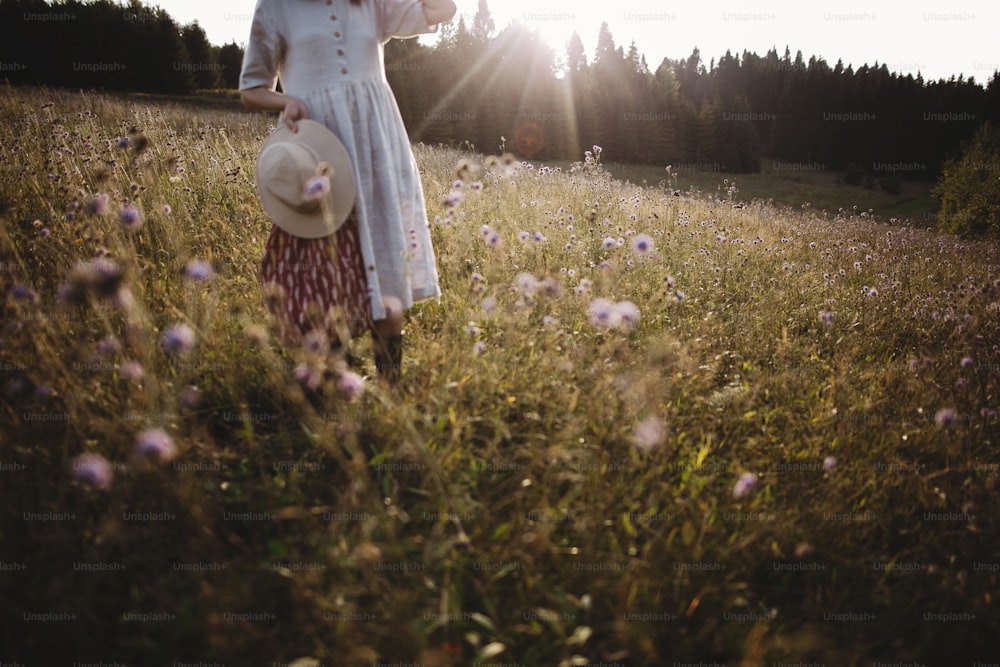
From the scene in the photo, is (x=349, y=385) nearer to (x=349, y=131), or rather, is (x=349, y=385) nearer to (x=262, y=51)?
(x=349, y=131)

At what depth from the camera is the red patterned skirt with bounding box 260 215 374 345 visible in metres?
2.15

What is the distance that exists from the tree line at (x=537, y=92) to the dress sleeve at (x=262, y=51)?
933 inches

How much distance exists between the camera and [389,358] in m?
2.22

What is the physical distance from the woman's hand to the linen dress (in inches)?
3.1

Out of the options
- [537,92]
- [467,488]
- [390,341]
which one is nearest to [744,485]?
[467,488]

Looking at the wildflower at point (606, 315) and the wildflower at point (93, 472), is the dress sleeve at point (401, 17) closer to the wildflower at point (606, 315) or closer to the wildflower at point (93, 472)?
the wildflower at point (606, 315)

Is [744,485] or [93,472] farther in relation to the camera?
[744,485]

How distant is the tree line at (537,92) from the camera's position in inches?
1234

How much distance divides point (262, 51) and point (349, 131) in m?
0.55

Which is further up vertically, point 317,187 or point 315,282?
point 317,187

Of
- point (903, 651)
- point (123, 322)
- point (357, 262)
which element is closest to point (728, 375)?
point (903, 651)

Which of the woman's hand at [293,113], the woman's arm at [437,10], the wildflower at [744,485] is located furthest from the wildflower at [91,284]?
the wildflower at [744,485]

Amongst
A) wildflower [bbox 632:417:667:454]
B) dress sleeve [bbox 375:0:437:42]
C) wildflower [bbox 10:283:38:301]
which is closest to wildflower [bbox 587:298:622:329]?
wildflower [bbox 632:417:667:454]

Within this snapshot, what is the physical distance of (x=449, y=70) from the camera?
34.6 metres
